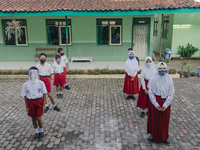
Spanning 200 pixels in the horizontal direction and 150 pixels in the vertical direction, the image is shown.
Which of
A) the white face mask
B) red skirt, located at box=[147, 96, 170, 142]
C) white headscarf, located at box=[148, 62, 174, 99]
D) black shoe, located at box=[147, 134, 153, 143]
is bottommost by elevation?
black shoe, located at box=[147, 134, 153, 143]

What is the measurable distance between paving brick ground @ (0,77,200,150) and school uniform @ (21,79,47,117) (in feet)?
2.63

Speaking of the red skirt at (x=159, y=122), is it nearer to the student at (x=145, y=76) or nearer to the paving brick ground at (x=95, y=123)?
the paving brick ground at (x=95, y=123)

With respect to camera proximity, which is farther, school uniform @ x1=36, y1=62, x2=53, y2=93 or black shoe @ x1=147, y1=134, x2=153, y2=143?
school uniform @ x1=36, y1=62, x2=53, y2=93

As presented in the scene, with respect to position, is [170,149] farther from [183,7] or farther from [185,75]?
[183,7]

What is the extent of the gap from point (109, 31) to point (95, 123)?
9.16 meters

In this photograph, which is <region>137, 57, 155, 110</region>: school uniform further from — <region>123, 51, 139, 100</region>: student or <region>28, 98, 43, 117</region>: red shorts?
<region>28, 98, 43, 117</region>: red shorts

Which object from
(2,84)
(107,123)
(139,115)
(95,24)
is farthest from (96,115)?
(95,24)

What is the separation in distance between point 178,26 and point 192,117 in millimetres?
10726

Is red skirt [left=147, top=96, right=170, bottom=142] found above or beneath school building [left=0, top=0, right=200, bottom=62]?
beneath

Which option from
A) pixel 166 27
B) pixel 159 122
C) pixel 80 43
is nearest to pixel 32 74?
pixel 159 122

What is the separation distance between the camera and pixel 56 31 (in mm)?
13992

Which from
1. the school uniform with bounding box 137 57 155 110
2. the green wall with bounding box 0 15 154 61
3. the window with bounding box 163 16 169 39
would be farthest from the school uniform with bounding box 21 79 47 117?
the window with bounding box 163 16 169 39

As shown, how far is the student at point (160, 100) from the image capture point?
4.43 metres

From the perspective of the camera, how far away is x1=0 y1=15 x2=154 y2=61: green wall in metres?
13.7
